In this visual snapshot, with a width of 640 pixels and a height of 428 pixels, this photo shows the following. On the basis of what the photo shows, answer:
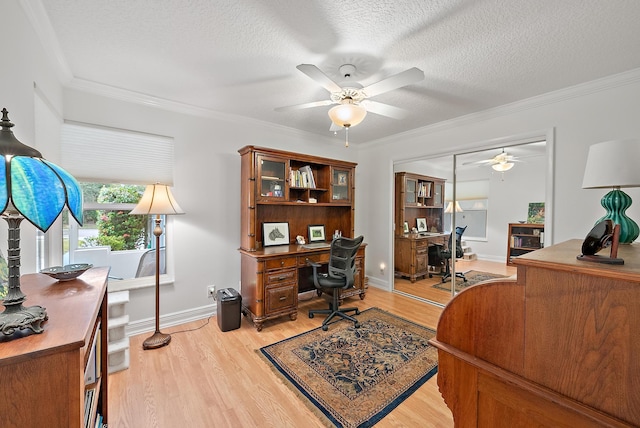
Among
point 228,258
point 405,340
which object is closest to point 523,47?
point 405,340

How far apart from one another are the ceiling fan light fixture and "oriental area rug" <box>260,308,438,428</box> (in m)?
2.09

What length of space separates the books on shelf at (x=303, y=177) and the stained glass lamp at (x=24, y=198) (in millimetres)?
2685

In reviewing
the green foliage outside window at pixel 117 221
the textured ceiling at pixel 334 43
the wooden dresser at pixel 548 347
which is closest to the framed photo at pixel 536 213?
the textured ceiling at pixel 334 43

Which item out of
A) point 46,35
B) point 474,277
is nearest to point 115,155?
point 46,35

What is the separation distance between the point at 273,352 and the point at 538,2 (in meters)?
3.14

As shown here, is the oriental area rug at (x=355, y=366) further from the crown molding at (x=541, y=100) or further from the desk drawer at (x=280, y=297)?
the crown molding at (x=541, y=100)

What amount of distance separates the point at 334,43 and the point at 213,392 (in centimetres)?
266

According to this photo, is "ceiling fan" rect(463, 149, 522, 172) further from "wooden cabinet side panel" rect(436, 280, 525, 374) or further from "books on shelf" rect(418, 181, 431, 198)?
A: "wooden cabinet side panel" rect(436, 280, 525, 374)

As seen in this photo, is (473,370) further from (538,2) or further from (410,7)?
(538,2)

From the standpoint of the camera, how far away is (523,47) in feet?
6.20

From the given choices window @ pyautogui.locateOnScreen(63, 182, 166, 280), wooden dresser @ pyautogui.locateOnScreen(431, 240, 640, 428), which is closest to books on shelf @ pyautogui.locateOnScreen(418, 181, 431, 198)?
wooden dresser @ pyautogui.locateOnScreen(431, 240, 640, 428)

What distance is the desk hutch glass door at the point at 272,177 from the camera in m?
3.09

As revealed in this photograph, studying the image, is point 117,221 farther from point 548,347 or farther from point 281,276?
point 548,347

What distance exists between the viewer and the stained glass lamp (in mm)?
646
